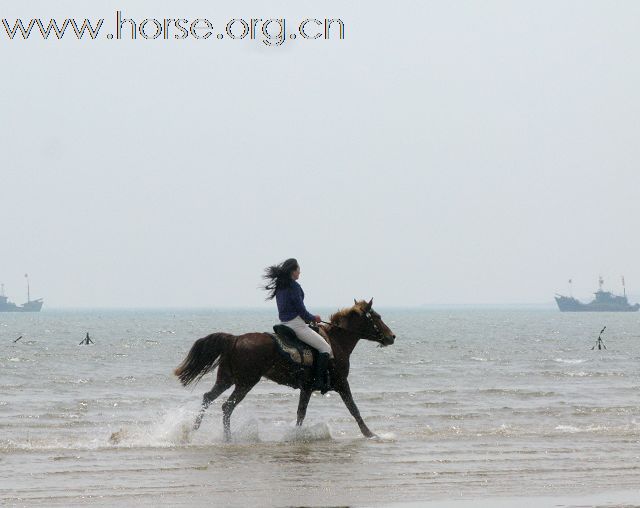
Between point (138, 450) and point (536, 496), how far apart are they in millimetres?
5593

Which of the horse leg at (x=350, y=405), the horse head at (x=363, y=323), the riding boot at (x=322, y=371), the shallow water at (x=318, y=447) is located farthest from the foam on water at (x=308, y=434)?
the horse head at (x=363, y=323)

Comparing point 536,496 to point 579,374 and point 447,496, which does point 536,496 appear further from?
point 579,374

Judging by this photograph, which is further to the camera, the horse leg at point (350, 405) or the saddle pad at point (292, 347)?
the horse leg at point (350, 405)

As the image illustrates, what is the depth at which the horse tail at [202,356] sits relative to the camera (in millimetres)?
14125

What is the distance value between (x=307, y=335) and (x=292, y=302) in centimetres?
52

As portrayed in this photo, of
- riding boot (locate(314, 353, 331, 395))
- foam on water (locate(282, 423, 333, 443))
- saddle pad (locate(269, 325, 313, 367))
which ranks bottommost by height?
foam on water (locate(282, 423, 333, 443))

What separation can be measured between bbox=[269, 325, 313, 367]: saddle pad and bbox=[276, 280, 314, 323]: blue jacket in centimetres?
18

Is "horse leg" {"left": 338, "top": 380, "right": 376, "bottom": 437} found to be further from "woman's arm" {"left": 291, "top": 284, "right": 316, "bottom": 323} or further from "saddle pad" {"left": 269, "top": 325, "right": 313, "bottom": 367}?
"woman's arm" {"left": 291, "top": 284, "right": 316, "bottom": 323}

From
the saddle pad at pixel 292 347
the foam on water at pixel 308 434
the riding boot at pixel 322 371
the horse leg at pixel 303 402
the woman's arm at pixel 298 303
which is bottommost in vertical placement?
the foam on water at pixel 308 434

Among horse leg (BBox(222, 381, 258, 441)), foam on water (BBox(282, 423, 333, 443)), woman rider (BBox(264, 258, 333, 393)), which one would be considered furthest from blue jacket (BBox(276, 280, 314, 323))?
foam on water (BBox(282, 423, 333, 443))

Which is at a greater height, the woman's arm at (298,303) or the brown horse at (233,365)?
the woman's arm at (298,303)

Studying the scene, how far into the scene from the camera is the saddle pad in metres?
14.2

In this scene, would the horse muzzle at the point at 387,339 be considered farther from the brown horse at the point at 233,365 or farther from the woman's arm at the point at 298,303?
the woman's arm at the point at 298,303

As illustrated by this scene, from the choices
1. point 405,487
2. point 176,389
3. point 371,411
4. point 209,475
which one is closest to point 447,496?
point 405,487
